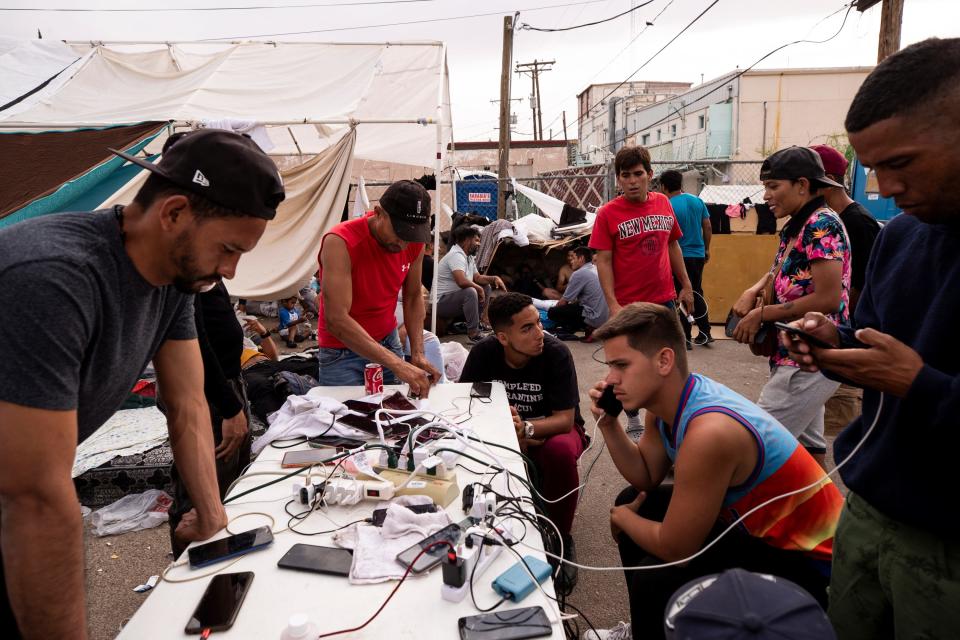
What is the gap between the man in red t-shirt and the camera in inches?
156

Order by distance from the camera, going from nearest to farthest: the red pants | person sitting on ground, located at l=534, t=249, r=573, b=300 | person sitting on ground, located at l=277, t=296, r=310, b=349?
the red pants, person sitting on ground, located at l=277, t=296, r=310, b=349, person sitting on ground, located at l=534, t=249, r=573, b=300

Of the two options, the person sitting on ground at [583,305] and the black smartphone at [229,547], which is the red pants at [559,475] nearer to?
the black smartphone at [229,547]

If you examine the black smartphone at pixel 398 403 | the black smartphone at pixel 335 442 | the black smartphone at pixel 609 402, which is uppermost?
the black smartphone at pixel 609 402

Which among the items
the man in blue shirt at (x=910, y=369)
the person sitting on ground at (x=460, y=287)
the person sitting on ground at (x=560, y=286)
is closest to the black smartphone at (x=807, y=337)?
the man in blue shirt at (x=910, y=369)

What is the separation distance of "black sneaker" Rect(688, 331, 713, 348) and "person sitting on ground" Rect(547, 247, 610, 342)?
45.3 inches

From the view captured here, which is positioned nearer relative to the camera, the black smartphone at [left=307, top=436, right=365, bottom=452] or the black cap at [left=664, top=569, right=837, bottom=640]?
the black cap at [left=664, top=569, right=837, bottom=640]

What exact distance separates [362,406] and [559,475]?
3.39ft

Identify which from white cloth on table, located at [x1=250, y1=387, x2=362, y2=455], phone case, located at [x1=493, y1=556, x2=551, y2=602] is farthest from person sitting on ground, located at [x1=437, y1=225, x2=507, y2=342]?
phone case, located at [x1=493, y1=556, x2=551, y2=602]

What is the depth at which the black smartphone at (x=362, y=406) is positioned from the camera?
2.67 m

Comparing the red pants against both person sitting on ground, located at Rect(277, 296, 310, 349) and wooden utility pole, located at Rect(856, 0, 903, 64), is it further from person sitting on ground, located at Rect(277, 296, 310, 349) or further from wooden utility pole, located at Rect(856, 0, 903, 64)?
wooden utility pole, located at Rect(856, 0, 903, 64)

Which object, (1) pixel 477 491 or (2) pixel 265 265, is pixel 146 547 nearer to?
(1) pixel 477 491

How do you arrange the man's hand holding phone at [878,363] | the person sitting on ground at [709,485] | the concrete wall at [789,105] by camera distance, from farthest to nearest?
1. the concrete wall at [789,105]
2. the person sitting on ground at [709,485]
3. the man's hand holding phone at [878,363]

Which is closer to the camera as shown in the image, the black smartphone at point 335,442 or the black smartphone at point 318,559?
the black smartphone at point 318,559

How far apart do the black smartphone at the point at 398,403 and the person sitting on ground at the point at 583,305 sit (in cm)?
496
